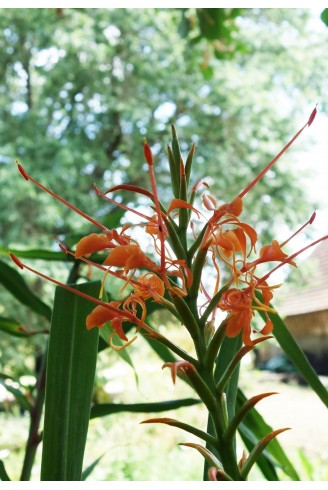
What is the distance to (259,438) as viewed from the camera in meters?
0.37

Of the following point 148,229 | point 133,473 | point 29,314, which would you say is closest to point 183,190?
point 148,229

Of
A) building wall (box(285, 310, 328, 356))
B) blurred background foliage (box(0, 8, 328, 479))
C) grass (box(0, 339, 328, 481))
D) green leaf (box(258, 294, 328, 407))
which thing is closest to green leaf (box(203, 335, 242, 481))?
green leaf (box(258, 294, 328, 407))

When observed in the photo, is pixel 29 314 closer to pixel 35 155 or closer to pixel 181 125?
pixel 35 155

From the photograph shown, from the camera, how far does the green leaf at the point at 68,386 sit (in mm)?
255

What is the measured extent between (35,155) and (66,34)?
88 cm

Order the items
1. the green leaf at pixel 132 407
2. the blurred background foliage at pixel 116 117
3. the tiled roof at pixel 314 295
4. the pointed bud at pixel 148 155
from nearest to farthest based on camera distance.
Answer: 1. the pointed bud at pixel 148 155
2. the green leaf at pixel 132 407
3. the blurred background foliage at pixel 116 117
4. the tiled roof at pixel 314 295

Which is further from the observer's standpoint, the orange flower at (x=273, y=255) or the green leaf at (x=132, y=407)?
the green leaf at (x=132, y=407)

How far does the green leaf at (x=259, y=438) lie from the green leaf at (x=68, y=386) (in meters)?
0.12

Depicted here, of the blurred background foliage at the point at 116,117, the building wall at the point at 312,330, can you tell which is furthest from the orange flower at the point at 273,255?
the building wall at the point at 312,330

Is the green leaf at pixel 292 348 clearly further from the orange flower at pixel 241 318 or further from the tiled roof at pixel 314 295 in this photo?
the tiled roof at pixel 314 295

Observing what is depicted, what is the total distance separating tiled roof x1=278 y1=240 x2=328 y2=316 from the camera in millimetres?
4406

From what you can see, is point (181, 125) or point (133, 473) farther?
point (181, 125)

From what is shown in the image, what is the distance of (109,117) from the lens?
13.5 ft

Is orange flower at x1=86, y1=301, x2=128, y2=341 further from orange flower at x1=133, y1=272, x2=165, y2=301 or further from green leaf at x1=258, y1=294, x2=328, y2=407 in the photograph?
green leaf at x1=258, y1=294, x2=328, y2=407
